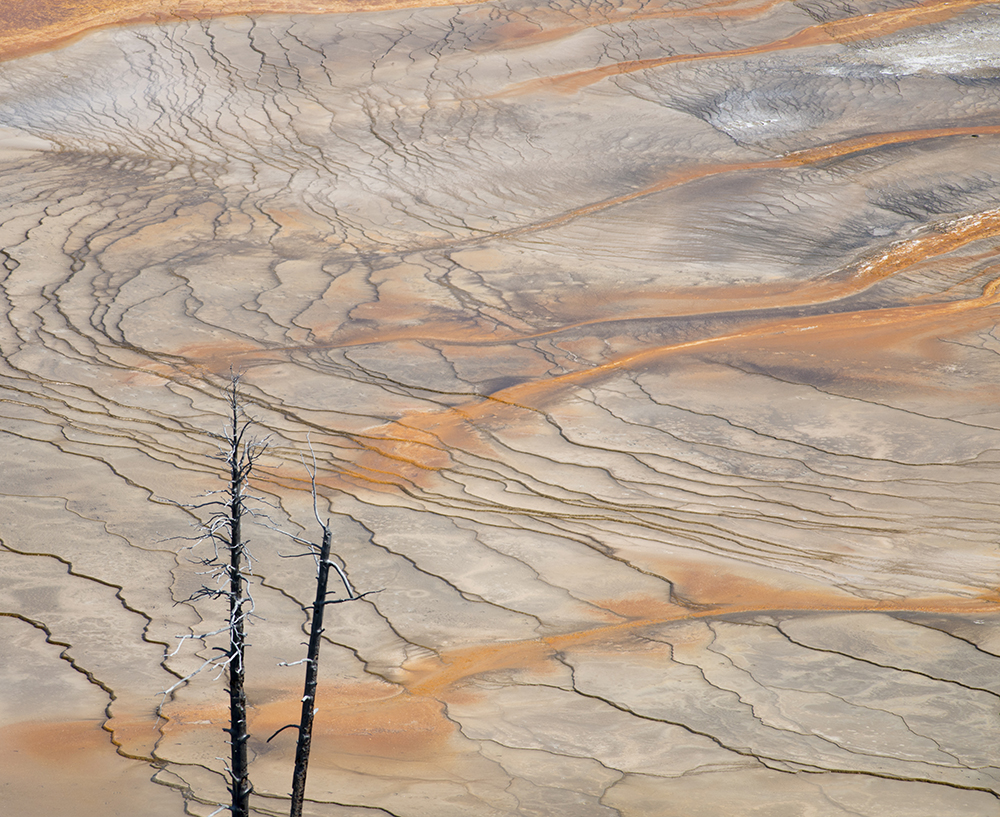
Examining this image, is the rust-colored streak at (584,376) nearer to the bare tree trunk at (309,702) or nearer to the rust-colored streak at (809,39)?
the bare tree trunk at (309,702)

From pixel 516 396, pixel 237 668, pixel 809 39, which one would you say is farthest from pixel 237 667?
pixel 809 39

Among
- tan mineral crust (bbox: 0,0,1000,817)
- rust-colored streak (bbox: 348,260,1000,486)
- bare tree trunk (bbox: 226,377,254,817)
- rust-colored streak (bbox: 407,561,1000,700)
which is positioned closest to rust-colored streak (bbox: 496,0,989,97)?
tan mineral crust (bbox: 0,0,1000,817)

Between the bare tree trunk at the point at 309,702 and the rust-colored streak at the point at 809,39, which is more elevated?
the rust-colored streak at the point at 809,39

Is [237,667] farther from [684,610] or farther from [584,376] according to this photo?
[584,376]

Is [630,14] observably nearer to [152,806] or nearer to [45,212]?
[45,212]

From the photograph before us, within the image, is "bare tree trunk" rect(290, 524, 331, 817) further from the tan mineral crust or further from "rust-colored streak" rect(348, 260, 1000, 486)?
"rust-colored streak" rect(348, 260, 1000, 486)

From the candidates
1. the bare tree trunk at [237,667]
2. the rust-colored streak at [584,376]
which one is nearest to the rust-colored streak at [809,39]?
the rust-colored streak at [584,376]

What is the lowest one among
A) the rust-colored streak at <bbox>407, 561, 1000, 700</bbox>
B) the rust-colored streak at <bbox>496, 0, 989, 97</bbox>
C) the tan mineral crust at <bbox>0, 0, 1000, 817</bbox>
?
the rust-colored streak at <bbox>407, 561, 1000, 700</bbox>
